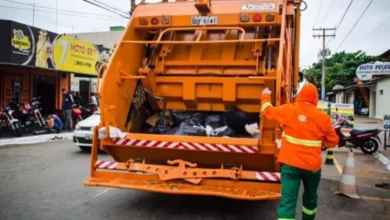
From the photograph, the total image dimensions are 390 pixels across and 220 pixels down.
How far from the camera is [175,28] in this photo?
5.61m

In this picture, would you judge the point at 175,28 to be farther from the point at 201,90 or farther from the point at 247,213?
the point at 247,213

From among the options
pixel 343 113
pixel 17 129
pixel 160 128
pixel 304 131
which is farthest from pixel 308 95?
pixel 17 129

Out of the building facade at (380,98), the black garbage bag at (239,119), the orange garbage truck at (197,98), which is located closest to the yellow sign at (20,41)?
the orange garbage truck at (197,98)

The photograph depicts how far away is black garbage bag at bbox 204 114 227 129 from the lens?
572 centimetres

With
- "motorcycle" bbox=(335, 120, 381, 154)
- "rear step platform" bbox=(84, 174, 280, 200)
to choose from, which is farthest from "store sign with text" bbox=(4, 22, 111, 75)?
"motorcycle" bbox=(335, 120, 381, 154)

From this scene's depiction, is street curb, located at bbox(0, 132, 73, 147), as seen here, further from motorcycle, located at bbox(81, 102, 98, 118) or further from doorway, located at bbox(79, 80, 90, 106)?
doorway, located at bbox(79, 80, 90, 106)

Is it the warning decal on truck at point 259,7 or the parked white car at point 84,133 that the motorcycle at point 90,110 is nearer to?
the parked white car at point 84,133

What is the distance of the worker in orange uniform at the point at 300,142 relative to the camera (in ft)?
12.9

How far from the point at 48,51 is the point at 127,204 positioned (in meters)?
10.7

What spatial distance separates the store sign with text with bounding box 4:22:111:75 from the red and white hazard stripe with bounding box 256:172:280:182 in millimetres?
7307

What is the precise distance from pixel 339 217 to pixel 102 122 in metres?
3.17

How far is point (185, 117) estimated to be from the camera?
5953 mm

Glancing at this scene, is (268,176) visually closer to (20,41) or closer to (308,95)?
(308,95)

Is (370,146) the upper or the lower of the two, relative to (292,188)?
lower
